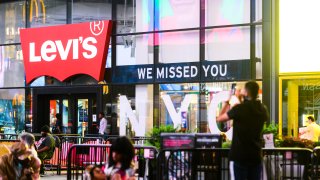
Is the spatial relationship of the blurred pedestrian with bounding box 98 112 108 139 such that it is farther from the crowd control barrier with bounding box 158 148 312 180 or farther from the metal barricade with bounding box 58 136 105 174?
the crowd control barrier with bounding box 158 148 312 180

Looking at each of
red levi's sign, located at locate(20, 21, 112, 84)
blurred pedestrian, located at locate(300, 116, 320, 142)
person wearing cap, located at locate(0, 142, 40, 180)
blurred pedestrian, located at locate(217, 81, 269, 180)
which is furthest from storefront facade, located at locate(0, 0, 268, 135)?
person wearing cap, located at locate(0, 142, 40, 180)

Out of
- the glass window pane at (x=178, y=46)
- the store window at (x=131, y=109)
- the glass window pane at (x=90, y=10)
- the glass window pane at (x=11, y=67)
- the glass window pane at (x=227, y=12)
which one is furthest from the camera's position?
the glass window pane at (x=11, y=67)

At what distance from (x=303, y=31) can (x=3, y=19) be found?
46.5 feet

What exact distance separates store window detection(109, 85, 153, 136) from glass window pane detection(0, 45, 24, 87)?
498 centimetres

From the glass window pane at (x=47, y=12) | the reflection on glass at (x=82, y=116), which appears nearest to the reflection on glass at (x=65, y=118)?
the reflection on glass at (x=82, y=116)

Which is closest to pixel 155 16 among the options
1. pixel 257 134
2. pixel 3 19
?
pixel 3 19

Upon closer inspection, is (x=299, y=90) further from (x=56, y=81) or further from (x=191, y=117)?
(x=56, y=81)

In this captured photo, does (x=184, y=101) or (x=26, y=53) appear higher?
(x=26, y=53)

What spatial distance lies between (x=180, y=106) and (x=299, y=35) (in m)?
4.89

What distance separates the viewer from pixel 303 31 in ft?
65.0

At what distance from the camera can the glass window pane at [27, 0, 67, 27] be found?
2530cm

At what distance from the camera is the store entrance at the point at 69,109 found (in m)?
24.5

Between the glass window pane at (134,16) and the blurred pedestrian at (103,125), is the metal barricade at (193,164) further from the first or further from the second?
the glass window pane at (134,16)

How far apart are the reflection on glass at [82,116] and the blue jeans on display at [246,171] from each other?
55.0ft
